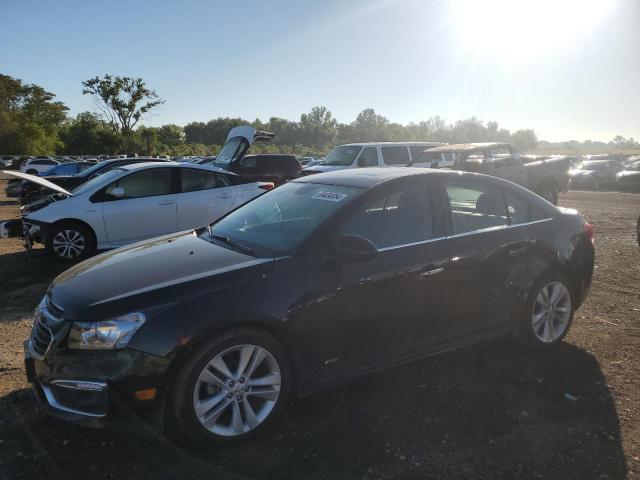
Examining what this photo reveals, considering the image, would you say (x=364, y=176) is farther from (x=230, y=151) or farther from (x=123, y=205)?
(x=230, y=151)

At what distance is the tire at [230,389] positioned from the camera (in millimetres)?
2656

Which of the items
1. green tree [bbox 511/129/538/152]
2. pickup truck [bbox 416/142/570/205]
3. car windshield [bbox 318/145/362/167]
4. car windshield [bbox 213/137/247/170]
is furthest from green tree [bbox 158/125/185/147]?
green tree [bbox 511/129/538/152]

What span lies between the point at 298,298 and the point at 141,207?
18.3ft

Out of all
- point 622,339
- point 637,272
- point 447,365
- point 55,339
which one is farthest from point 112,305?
point 637,272

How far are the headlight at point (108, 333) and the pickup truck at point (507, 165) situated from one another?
32.2ft

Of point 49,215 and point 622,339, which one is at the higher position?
point 49,215

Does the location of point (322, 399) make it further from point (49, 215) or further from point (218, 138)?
point (218, 138)

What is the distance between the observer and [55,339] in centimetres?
271

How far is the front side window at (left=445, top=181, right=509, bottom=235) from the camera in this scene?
3814 mm

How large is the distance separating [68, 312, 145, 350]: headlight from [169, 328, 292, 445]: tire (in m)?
0.34

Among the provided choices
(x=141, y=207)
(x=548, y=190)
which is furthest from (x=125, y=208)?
(x=548, y=190)

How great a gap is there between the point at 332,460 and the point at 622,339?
10.7ft

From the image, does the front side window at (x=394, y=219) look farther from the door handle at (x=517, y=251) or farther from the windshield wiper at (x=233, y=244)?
the door handle at (x=517, y=251)

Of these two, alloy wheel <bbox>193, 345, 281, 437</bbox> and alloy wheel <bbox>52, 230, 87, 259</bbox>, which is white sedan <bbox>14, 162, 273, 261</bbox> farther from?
alloy wheel <bbox>193, 345, 281, 437</bbox>
